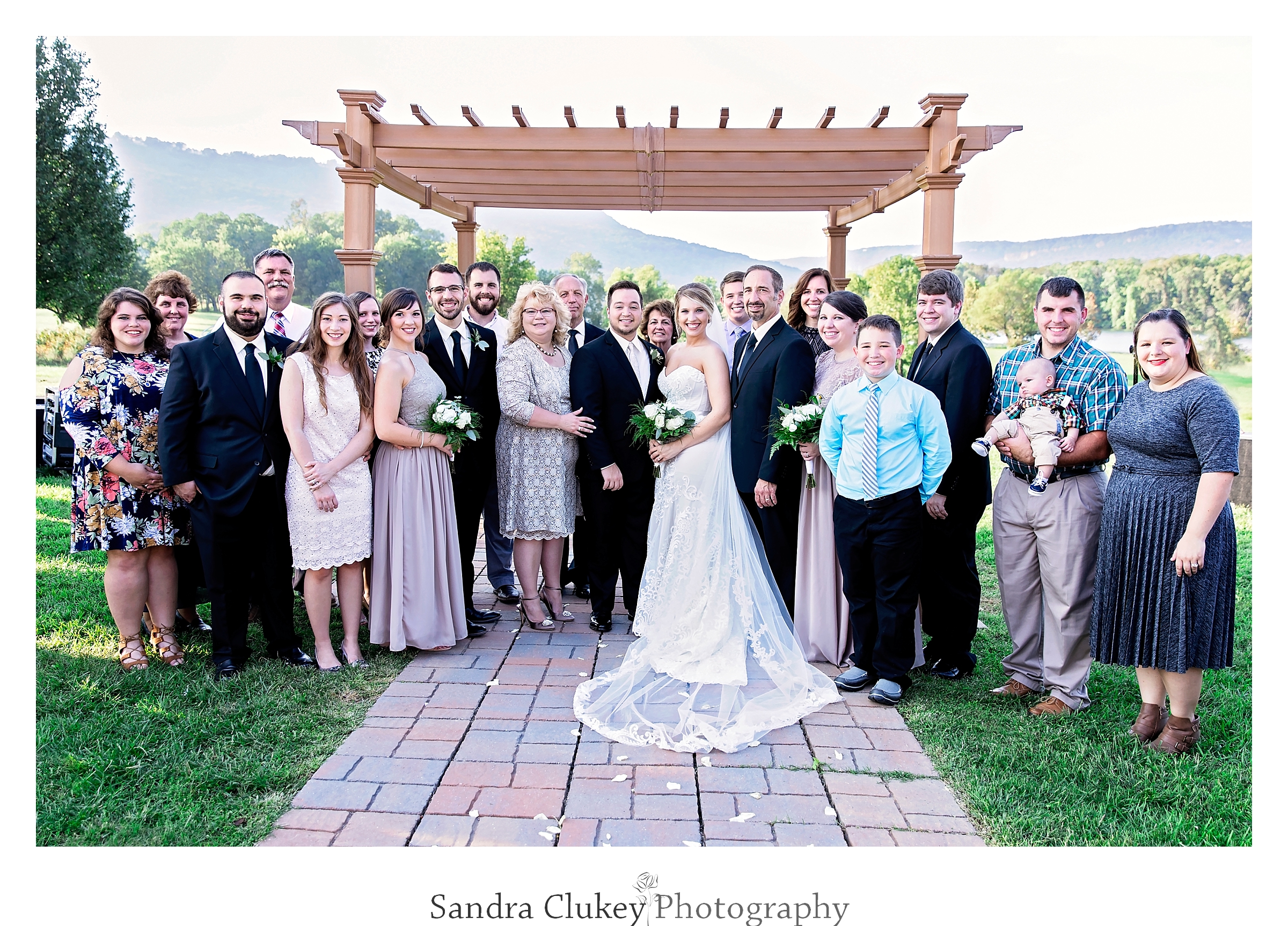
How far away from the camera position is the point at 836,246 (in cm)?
1149

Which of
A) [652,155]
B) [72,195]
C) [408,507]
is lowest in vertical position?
[408,507]

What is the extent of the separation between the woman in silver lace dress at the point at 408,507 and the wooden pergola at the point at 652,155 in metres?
2.68

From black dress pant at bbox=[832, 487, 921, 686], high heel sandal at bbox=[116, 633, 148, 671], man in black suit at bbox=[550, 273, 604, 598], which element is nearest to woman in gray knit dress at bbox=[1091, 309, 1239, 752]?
black dress pant at bbox=[832, 487, 921, 686]

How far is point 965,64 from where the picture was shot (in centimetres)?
897

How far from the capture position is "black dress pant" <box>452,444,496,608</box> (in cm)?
516

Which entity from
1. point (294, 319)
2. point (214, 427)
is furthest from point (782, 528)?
point (294, 319)

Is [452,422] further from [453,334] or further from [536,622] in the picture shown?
[536,622]

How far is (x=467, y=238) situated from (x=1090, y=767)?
9.92 m

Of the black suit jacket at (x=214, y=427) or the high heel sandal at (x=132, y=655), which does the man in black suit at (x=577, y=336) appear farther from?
the high heel sandal at (x=132, y=655)

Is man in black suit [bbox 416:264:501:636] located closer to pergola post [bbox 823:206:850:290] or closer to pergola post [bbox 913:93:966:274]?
pergola post [bbox 913:93:966:274]

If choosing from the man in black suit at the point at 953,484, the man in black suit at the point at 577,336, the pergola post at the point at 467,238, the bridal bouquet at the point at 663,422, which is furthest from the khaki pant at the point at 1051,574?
the pergola post at the point at 467,238

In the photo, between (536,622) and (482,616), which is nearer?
(536,622)

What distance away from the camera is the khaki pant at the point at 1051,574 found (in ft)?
12.9

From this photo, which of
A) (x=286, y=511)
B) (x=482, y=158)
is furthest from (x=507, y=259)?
(x=286, y=511)
